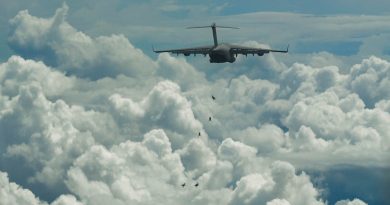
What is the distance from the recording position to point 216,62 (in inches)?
6594

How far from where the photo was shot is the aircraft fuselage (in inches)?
6506

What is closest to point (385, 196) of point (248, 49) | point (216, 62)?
point (216, 62)

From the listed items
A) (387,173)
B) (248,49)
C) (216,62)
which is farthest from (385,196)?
(248,49)

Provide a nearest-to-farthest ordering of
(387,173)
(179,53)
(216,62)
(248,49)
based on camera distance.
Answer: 1. (387,173)
2. (216,62)
3. (248,49)
4. (179,53)

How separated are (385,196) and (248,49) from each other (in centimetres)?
→ 14437

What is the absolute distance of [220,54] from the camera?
165500 mm

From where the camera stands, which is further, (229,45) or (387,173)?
(229,45)

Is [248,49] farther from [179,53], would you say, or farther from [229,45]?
[179,53]

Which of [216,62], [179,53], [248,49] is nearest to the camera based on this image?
[216,62]

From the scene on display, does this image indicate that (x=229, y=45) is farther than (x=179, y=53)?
No

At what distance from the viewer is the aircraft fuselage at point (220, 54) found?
165250 millimetres

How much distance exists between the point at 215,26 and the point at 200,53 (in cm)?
1407

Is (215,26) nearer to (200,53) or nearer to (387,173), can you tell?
(200,53)

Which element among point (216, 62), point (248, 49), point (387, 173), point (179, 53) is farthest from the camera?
point (179, 53)
